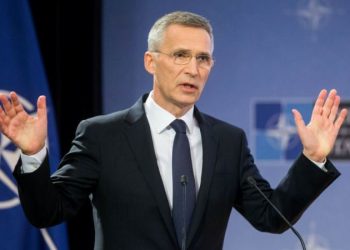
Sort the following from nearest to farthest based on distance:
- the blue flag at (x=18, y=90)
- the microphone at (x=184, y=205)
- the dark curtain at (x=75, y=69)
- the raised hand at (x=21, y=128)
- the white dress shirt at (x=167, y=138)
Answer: the raised hand at (x=21, y=128) < the microphone at (x=184, y=205) < the white dress shirt at (x=167, y=138) < the blue flag at (x=18, y=90) < the dark curtain at (x=75, y=69)

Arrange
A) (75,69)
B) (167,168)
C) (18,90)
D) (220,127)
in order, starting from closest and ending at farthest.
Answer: (167,168) → (220,127) → (18,90) → (75,69)

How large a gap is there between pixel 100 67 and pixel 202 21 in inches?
64.5

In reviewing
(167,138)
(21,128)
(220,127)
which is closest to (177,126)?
(167,138)

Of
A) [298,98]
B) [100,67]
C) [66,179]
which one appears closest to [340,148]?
[298,98]

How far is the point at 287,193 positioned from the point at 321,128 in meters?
0.20

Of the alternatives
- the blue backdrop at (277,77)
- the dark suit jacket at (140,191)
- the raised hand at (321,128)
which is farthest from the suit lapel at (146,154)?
the blue backdrop at (277,77)

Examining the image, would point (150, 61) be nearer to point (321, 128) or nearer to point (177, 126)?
point (177, 126)

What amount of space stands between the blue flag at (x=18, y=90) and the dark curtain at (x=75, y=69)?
25 cm

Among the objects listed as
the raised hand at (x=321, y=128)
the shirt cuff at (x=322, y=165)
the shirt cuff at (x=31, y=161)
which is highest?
the raised hand at (x=321, y=128)

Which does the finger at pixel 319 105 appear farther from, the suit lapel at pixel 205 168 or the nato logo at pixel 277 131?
the nato logo at pixel 277 131

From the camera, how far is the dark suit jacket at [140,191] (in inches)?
81.1

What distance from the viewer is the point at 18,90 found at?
333cm

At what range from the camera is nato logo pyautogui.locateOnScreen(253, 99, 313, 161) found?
3.74 m

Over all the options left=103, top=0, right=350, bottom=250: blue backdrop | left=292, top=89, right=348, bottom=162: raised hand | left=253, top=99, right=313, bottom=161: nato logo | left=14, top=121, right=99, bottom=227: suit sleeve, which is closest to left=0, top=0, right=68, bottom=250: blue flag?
left=103, top=0, right=350, bottom=250: blue backdrop
